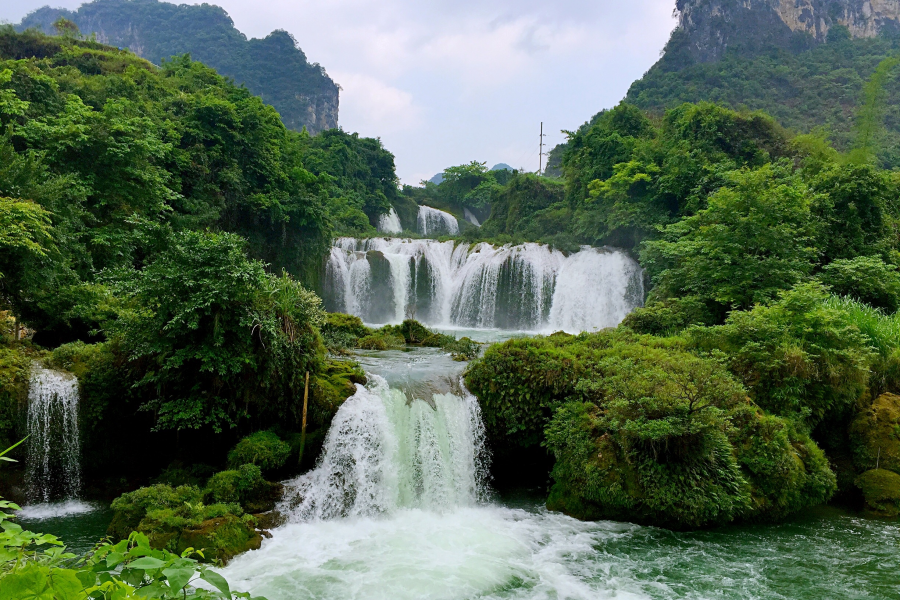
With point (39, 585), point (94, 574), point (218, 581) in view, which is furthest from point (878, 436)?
point (39, 585)

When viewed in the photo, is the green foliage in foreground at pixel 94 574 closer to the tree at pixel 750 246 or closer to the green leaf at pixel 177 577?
the green leaf at pixel 177 577

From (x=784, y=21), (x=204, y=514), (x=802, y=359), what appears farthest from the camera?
(x=784, y=21)

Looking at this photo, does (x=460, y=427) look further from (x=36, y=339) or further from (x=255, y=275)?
(x=36, y=339)

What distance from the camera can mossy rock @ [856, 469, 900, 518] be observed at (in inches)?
309

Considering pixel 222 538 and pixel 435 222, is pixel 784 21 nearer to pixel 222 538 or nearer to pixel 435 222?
pixel 435 222

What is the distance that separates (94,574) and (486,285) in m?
21.1

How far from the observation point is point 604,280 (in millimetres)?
21391

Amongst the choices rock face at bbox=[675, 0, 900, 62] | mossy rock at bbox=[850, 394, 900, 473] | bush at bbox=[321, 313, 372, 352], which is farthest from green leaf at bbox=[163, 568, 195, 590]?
rock face at bbox=[675, 0, 900, 62]

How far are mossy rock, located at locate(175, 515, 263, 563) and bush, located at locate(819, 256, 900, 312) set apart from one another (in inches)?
502

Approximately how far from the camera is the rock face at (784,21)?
2052 inches

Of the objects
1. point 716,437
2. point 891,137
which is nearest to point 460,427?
point 716,437

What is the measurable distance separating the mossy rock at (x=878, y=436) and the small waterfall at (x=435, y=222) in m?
35.7

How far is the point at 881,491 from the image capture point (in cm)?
802

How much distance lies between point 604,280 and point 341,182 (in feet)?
74.8
